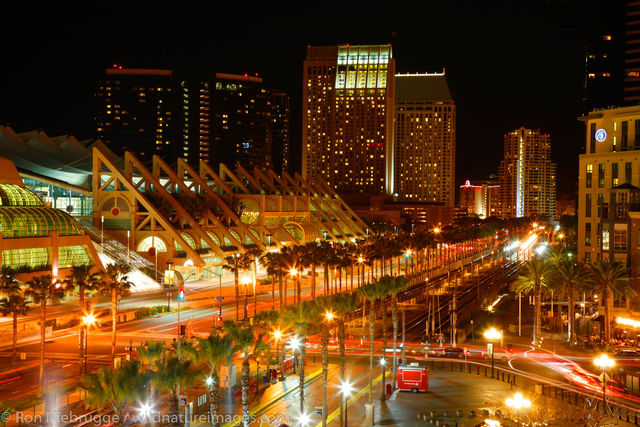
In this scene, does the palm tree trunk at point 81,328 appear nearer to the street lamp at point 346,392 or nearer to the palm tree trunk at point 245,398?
the palm tree trunk at point 245,398

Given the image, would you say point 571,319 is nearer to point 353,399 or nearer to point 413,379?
point 413,379

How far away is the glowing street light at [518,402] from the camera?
3665 cm

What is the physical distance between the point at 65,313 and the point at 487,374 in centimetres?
3875

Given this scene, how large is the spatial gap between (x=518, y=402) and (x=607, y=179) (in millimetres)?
49108

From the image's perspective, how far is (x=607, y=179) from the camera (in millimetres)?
78062

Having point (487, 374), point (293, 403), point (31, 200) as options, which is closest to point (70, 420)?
point (293, 403)

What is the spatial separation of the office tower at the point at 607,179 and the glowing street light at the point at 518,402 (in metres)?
35.0

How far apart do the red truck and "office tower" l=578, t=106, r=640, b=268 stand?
34916mm

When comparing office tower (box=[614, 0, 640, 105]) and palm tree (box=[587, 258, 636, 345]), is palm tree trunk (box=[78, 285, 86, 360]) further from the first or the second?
office tower (box=[614, 0, 640, 105])

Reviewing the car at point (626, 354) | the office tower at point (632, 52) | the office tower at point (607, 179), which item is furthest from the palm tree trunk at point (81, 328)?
the office tower at point (632, 52)

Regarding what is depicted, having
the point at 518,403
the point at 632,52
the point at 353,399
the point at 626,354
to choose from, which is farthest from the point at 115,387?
the point at 632,52

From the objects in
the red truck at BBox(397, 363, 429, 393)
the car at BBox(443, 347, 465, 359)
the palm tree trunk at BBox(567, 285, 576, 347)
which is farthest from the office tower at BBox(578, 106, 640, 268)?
the red truck at BBox(397, 363, 429, 393)

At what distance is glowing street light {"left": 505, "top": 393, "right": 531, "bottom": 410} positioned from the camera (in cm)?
3665

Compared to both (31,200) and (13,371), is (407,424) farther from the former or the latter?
(31,200)
